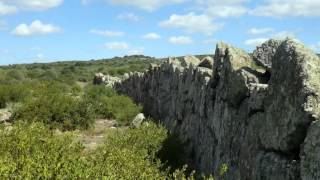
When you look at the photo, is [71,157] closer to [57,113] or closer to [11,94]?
[57,113]

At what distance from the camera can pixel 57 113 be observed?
1041 inches

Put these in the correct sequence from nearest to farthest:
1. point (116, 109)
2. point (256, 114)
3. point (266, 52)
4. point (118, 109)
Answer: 1. point (256, 114)
2. point (266, 52)
3. point (118, 109)
4. point (116, 109)

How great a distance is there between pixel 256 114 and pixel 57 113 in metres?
17.3

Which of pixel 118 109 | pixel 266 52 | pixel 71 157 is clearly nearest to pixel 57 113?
pixel 118 109

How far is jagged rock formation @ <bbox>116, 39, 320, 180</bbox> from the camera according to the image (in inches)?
319

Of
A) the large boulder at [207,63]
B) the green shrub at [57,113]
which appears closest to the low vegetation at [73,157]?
the large boulder at [207,63]

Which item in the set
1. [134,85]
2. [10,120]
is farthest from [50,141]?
[134,85]

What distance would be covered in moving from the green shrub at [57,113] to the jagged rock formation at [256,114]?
7139mm

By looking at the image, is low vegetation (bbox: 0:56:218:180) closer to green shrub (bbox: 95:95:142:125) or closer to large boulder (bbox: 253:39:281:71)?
green shrub (bbox: 95:95:142:125)

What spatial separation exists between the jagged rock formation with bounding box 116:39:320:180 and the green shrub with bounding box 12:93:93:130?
23.4 feet

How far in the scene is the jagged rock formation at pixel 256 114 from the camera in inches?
319

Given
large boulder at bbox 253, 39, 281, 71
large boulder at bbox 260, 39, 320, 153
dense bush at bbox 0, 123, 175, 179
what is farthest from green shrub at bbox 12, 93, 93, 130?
large boulder at bbox 260, 39, 320, 153

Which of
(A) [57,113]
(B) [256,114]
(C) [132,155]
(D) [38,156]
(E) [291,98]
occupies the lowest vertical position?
(A) [57,113]

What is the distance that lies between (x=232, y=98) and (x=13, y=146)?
5.15 m
